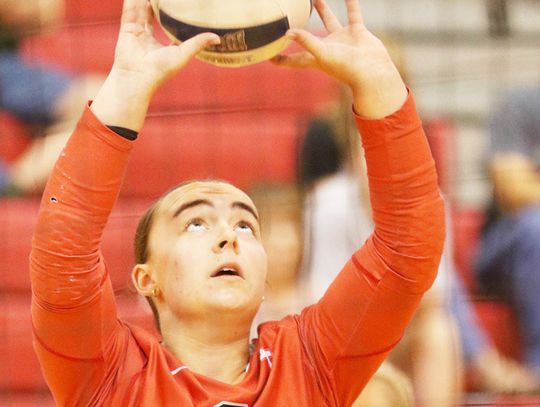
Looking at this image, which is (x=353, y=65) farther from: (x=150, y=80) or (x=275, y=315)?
(x=275, y=315)

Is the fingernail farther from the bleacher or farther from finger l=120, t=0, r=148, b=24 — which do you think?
the bleacher

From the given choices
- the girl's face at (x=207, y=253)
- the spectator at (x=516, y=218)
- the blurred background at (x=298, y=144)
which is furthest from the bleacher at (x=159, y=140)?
the girl's face at (x=207, y=253)

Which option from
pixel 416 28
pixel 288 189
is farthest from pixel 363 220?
pixel 416 28

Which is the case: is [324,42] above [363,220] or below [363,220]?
above

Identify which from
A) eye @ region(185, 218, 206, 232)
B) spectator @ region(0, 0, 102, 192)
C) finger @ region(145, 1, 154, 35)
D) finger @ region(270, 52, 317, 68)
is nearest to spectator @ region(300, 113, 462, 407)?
spectator @ region(0, 0, 102, 192)

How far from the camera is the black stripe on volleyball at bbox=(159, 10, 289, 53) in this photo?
5.74 ft

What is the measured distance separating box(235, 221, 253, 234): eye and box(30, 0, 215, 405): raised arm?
11.4 inches

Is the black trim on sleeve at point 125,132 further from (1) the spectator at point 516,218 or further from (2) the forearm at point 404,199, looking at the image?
(1) the spectator at point 516,218

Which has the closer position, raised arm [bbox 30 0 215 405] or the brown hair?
raised arm [bbox 30 0 215 405]

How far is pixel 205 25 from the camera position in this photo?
5.77 ft

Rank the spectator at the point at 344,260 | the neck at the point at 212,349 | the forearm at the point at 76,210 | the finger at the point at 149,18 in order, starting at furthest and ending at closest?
1. the spectator at the point at 344,260
2. the neck at the point at 212,349
3. the finger at the point at 149,18
4. the forearm at the point at 76,210

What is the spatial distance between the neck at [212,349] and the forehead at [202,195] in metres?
0.22

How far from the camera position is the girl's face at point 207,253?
1807mm

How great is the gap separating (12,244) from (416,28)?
1493mm
